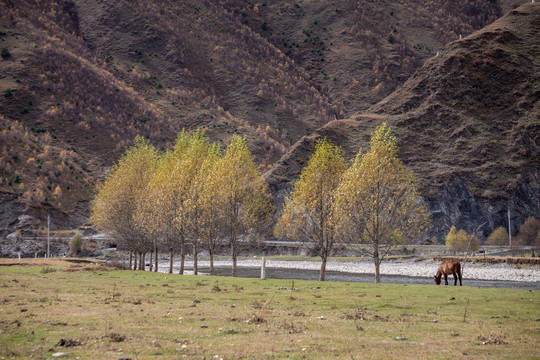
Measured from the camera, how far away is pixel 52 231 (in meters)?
109

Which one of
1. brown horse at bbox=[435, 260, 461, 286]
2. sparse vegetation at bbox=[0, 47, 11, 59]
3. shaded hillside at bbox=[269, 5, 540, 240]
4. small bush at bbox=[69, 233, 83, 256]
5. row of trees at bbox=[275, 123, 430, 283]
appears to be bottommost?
small bush at bbox=[69, 233, 83, 256]

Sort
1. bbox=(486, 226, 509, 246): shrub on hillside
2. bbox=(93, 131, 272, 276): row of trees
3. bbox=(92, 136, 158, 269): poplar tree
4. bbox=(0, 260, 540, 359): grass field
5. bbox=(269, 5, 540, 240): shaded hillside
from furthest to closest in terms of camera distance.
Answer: bbox=(269, 5, 540, 240): shaded hillside, bbox=(486, 226, 509, 246): shrub on hillside, bbox=(92, 136, 158, 269): poplar tree, bbox=(93, 131, 272, 276): row of trees, bbox=(0, 260, 540, 359): grass field

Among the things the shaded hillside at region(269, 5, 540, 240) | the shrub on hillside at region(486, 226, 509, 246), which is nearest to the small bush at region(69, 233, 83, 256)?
the shaded hillside at region(269, 5, 540, 240)

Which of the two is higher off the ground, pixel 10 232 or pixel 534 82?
pixel 534 82

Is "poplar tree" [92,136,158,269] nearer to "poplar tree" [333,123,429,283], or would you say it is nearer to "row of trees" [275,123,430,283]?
"row of trees" [275,123,430,283]

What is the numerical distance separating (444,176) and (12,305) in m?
109

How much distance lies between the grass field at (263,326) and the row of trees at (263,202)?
15.5 meters

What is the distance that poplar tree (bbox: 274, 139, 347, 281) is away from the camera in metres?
40.7

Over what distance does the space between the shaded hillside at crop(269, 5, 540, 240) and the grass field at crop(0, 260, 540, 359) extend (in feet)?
308

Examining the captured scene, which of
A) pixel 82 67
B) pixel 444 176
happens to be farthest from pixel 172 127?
pixel 444 176

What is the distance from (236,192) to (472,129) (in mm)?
98615

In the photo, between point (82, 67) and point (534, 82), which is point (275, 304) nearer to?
point (534, 82)

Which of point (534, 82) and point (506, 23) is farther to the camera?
point (506, 23)

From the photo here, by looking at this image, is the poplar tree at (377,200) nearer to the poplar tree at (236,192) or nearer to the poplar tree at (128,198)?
the poplar tree at (236,192)
